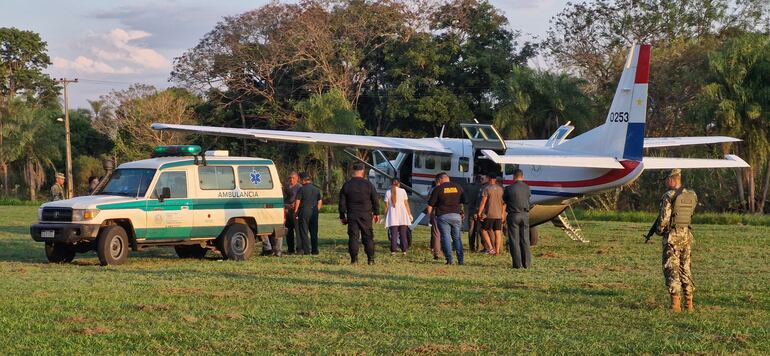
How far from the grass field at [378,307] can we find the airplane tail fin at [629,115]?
2.82 metres

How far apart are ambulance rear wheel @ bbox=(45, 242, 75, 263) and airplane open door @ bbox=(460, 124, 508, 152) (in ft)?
30.0

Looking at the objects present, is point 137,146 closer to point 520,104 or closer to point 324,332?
point 520,104

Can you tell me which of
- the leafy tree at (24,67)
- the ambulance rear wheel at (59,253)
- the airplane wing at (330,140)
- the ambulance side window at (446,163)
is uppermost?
the leafy tree at (24,67)

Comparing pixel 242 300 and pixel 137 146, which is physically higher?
pixel 137 146

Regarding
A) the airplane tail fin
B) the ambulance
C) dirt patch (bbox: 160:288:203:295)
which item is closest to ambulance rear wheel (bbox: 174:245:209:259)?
the ambulance

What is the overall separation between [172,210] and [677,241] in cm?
981

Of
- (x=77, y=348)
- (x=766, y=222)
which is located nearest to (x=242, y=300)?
(x=77, y=348)

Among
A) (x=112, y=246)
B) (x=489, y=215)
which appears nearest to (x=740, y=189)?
(x=489, y=215)

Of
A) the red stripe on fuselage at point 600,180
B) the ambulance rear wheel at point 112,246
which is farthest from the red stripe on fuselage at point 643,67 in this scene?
the ambulance rear wheel at point 112,246

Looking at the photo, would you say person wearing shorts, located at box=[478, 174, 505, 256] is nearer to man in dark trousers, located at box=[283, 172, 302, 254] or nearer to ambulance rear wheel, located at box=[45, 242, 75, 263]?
man in dark trousers, located at box=[283, 172, 302, 254]

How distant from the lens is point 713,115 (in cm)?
4347

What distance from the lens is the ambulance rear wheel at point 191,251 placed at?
21.1 m

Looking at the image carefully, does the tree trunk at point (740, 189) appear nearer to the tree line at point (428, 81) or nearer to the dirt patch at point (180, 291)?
the tree line at point (428, 81)

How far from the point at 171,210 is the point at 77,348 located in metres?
9.53
